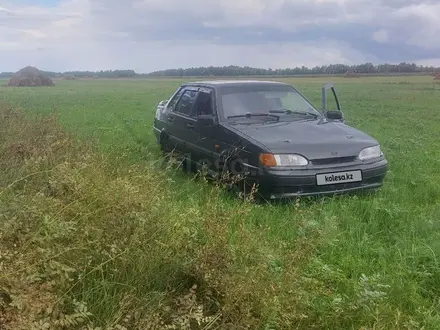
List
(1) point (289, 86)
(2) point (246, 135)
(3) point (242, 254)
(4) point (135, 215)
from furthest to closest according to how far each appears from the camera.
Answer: (1) point (289, 86) → (2) point (246, 135) → (4) point (135, 215) → (3) point (242, 254)

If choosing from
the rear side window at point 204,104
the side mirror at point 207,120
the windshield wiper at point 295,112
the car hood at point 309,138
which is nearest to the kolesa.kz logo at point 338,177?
the car hood at point 309,138

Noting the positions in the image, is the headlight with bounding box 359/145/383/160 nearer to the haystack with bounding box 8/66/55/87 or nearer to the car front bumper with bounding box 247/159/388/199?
the car front bumper with bounding box 247/159/388/199

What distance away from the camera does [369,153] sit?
5750 mm

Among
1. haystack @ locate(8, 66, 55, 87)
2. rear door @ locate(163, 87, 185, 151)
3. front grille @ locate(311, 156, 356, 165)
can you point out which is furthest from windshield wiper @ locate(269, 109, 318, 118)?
haystack @ locate(8, 66, 55, 87)

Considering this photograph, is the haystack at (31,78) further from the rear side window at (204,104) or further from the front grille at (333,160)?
the front grille at (333,160)

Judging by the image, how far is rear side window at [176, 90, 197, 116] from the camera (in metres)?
7.54

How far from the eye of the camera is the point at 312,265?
372 centimetres

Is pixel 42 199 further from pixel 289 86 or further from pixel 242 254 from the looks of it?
pixel 289 86

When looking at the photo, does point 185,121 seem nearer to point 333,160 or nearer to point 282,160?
point 282,160

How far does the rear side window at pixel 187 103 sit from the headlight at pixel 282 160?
2442 millimetres

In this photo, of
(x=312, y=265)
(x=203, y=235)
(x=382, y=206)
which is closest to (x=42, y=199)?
(x=203, y=235)

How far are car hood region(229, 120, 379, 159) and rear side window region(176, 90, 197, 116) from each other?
155 centimetres

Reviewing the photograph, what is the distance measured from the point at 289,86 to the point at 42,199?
4704 millimetres

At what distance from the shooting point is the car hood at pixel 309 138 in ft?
17.7
